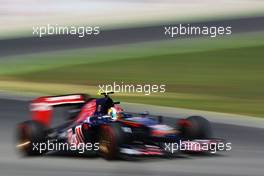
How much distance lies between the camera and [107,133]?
9641mm

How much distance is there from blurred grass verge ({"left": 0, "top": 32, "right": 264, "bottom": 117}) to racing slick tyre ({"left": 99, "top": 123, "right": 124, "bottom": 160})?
5.65m

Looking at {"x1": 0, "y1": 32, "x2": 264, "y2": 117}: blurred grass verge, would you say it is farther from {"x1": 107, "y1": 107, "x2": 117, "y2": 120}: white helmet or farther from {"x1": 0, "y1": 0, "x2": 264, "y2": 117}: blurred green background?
{"x1": 107, "y1": 107, "x2": 117, "y2": 120}: white helmet

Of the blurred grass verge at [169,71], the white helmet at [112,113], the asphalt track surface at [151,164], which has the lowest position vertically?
the asphalt track surface at [151,164]

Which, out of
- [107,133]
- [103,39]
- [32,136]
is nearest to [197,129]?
[107,133]

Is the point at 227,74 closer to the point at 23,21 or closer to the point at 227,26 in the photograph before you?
the point at 227,26

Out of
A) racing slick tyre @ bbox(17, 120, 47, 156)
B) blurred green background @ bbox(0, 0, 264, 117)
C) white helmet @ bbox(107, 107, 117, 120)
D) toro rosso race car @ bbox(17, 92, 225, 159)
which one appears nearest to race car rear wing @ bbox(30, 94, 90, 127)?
toro rosso race car @ bbox(17, 92, 225, 159)

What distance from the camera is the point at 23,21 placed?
27.3m

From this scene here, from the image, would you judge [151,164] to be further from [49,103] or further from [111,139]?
[49,103]

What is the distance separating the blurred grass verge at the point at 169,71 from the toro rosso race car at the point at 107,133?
16.0ft

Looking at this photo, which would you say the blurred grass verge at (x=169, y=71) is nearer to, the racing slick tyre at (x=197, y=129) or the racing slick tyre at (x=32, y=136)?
the racing slick tyre at (x=197, y=129)

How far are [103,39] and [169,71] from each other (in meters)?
3.94

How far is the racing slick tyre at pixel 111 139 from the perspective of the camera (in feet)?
31.3

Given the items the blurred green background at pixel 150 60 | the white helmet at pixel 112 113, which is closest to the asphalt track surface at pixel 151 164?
the white helmet at pixel 112 113

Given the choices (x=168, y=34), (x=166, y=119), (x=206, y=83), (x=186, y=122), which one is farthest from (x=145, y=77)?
(x=186, y=122)
